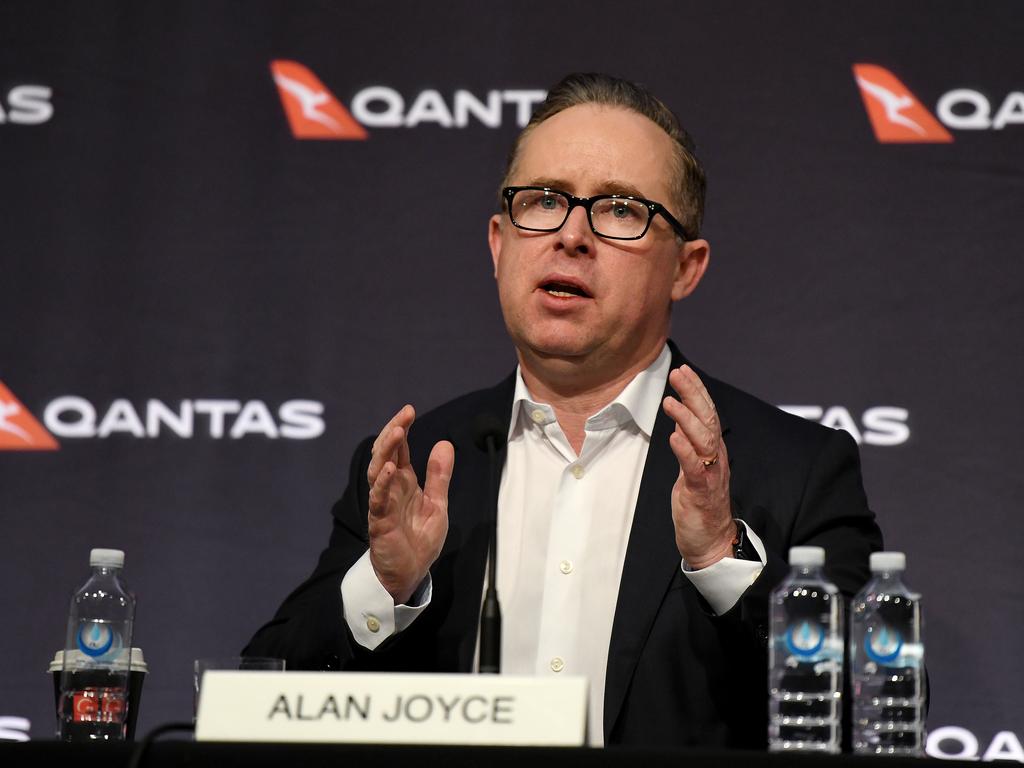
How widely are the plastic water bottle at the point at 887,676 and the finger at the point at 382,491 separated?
2.25ft

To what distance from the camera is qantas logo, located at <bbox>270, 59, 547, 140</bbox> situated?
352 cm

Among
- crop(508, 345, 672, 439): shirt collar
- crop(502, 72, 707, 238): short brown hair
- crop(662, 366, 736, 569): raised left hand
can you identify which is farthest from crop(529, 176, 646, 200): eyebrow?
crop(662, 366, 736, 569): raised left hand

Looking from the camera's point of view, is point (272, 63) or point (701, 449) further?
point (272, 63)

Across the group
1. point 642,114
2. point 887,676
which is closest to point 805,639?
point 887,676

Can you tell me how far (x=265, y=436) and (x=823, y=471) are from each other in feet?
4.65

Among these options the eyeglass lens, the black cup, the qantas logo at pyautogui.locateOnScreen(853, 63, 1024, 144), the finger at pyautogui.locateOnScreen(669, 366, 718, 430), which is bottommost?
the black cup

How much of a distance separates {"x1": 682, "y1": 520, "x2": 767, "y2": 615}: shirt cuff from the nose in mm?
765

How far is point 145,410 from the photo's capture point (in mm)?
3451

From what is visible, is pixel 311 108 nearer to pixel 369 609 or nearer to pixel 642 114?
pixel 642 114

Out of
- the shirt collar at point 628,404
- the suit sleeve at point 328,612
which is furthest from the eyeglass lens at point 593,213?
the suit sleeve at point 328,612

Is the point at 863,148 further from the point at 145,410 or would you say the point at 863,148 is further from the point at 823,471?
the point at 145,410

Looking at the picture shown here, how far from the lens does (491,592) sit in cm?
191

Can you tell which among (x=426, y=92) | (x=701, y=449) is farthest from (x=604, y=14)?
(x=701, y=449)

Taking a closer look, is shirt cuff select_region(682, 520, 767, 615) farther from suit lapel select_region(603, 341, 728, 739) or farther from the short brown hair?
the short brown hair
